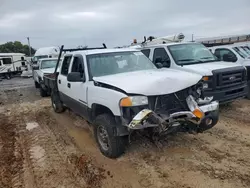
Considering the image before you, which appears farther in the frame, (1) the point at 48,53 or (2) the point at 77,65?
(1) the point at 48,53

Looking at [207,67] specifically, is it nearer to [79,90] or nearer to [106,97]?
[79,90]

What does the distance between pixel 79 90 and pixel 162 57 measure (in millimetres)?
3575

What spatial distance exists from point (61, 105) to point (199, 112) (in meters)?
4.78

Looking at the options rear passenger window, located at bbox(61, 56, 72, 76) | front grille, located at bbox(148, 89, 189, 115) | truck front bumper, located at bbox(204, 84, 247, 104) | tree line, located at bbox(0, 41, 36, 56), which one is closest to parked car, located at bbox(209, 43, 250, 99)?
truck front bumper, located at bbox(204, 84, 247, 104)

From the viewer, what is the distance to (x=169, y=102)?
155 inches

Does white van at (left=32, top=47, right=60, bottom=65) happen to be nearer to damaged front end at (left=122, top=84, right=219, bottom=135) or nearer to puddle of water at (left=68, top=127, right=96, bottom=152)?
puddle of water at (left=68, top=127, right=96, bottom=152)

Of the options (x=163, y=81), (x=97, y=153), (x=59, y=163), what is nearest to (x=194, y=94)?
(x=163, y=81)

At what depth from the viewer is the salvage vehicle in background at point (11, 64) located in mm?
27312

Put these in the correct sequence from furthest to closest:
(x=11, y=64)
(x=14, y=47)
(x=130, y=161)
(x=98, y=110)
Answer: (x=14, y=47)
(x=11, y=64)
(x=98, y=110)
(x=130, y=161)

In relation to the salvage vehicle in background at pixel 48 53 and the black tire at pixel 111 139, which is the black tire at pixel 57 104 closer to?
the black tire at pixel 111 139

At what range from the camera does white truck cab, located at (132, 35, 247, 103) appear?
6219 millimetres

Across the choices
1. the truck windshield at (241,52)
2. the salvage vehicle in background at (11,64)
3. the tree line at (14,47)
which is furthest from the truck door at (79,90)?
the tree line at (14,47)

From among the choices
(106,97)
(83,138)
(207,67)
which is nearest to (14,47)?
Result: (83,138)

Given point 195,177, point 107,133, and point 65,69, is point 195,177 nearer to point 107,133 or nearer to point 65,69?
point 107,133
